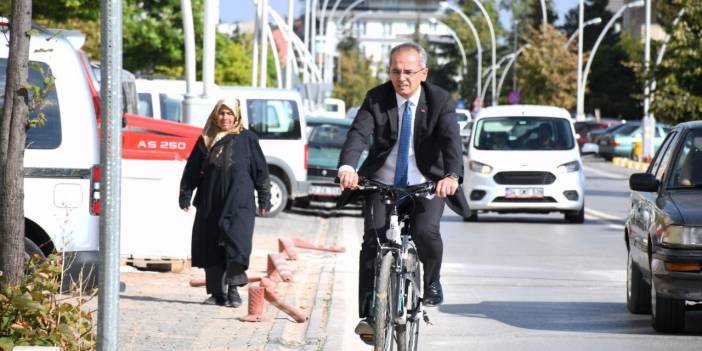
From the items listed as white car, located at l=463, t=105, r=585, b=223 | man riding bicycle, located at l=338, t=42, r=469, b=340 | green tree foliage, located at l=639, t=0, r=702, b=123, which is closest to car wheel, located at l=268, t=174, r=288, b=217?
white car, located at l=463, t=105, r=585, b=223

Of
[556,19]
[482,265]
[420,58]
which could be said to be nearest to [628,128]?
[482,265]

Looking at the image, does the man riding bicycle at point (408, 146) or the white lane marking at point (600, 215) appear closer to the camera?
the man riding bicycle at point (408, 146)

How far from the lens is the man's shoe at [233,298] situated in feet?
40.4

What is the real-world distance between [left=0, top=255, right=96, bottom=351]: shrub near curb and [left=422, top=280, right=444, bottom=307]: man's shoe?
1.77 metres

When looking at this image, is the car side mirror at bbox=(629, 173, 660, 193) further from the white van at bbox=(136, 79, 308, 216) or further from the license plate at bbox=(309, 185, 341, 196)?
the license plate at bbox=(309, 185, 341, 196)

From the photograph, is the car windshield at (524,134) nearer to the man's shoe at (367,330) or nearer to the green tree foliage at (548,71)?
the man's shoe at (367,330)

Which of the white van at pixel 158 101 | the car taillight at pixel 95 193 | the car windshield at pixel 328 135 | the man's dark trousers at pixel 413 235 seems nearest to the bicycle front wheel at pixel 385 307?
the man's dark trousers at pixel 413 235

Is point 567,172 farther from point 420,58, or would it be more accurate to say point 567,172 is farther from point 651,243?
point 420,58

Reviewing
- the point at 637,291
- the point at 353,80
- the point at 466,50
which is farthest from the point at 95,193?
the point at 466,50

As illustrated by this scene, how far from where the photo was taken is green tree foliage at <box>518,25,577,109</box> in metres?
81.8

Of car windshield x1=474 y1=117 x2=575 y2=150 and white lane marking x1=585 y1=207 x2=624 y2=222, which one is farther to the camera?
white lane marking x1=585 y1=207 x2=624 y2=222

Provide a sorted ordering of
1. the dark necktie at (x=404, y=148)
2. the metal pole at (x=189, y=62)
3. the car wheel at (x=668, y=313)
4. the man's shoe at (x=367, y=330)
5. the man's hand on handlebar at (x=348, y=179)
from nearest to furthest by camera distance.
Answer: the man's hand on handlebar at (x=348, y=179) → the man's shoe at (x=367, y=330) → the dark necktie at (x=404, y=148) → the car wheel at (x=668, y=313) → the metal pole at (x=189, y=62)

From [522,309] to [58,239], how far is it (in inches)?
152

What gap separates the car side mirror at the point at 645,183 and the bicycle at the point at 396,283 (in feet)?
11.2
